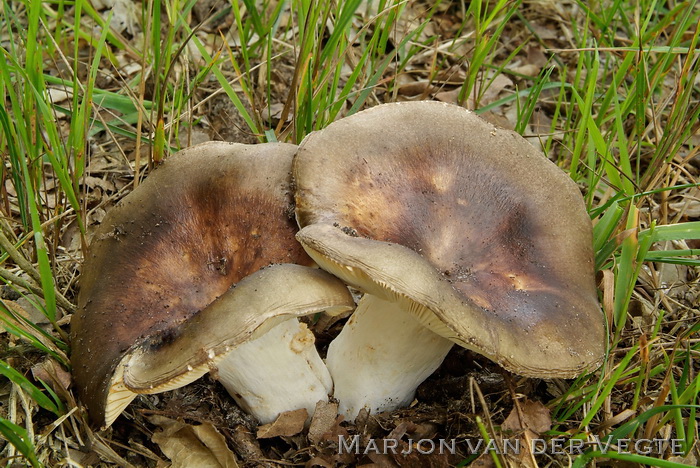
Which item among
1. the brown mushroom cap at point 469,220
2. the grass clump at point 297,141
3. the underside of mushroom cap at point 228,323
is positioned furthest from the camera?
the grass clump at point 297,141

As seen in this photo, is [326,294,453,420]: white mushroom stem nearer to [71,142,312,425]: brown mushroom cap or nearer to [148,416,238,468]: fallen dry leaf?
[71,142,312,425]: brown mushroom cap

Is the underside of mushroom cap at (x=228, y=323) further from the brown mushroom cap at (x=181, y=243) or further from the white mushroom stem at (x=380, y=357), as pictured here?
the white mushroom stem at (x=380, y=357)

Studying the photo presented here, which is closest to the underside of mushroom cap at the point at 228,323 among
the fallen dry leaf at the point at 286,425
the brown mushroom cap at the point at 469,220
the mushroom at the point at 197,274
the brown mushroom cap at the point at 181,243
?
the mushroom at the point at 197,274

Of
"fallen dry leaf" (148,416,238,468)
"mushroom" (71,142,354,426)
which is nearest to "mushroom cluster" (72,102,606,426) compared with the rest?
"mushroom" (71,142,354,426)

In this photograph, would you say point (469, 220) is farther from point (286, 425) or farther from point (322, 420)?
point (286, 425)

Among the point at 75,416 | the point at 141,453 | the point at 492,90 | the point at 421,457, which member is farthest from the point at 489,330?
the point at 492,90

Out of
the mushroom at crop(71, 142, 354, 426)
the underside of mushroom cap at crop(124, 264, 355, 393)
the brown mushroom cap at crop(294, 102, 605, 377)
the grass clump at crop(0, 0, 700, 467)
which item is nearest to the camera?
the underside of mushroom cap at crop(124, 264, 355, 393)

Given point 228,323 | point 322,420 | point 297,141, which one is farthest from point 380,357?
point 297,141
